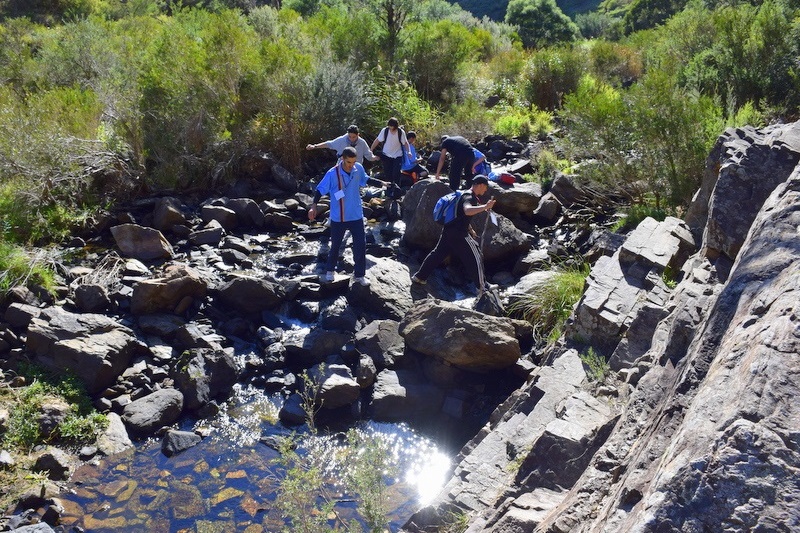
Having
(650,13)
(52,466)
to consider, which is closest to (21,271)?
(52,466)

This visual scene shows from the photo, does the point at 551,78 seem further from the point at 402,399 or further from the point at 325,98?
the point at 402,399

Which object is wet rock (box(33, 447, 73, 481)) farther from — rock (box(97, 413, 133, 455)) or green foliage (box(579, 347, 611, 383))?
green foliage (box(579, 347, 611, 383))

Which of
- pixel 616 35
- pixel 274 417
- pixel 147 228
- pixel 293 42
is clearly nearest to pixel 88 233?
pixel 147 228

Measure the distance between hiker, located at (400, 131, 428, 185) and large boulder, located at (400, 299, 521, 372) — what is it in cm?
531

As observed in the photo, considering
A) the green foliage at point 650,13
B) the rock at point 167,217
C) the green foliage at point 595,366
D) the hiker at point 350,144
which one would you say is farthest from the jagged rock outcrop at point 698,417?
the green foliage at point 650,13

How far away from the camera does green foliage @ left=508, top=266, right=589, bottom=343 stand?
8984mm

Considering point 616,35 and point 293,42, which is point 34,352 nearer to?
point 293,42

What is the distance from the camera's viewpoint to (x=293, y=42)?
1759 cm

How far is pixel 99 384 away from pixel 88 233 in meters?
4.75

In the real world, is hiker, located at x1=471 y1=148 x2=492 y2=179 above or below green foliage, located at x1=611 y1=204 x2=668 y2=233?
above

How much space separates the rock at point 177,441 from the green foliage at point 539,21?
35231 mm

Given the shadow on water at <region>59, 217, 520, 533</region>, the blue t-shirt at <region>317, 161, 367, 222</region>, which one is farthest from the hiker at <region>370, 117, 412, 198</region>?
the shadow on water at <region>59, 217, 520, 533</region>

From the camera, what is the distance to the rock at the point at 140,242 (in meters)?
11.0

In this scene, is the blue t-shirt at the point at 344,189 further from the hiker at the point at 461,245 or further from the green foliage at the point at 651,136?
the green foliage at the point at 651,136
